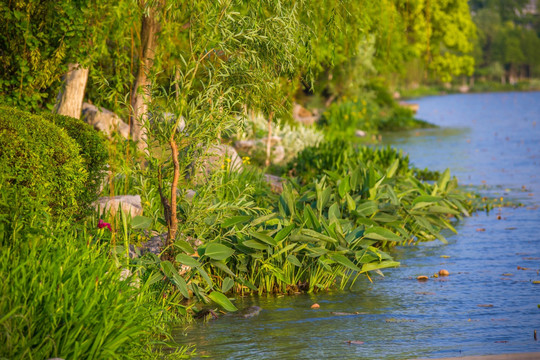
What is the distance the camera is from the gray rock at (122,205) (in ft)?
25.6

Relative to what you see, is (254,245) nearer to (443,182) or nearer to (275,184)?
(275,184)

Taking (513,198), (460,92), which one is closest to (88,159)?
(513,198)

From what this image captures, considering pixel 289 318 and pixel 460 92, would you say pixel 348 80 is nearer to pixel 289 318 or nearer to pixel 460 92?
pixel 289 318

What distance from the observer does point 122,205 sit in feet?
25.9

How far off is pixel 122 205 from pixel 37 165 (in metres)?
2.05

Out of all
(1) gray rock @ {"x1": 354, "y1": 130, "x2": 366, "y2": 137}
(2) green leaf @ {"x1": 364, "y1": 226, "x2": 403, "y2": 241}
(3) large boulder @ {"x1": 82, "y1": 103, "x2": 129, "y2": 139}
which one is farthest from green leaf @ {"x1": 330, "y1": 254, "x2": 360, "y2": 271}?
(1) gray rock @ {"x1": 354, "y1": 130, "x2": 366, "y2": 137}

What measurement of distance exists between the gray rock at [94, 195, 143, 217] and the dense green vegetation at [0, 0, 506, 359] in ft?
0.51

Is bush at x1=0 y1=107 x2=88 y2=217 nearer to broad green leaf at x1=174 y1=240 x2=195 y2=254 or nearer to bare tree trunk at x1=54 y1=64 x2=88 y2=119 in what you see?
broad green leaf at x1=174 y1=240 x2=195 y2=254

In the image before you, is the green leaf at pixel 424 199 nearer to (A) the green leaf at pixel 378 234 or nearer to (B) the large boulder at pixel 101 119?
(A) the green leaf at pixel 378 234

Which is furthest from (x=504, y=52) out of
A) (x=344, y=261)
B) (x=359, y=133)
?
(x=344, y=261)

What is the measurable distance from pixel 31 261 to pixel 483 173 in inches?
587

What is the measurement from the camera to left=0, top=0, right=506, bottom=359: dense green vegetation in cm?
471

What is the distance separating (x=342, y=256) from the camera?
7.50 metres

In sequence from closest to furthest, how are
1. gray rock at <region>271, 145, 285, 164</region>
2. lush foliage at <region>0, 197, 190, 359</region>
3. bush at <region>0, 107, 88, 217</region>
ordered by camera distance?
1. lush foliage at <region>0, 197, 190, 359</region>
2. bush at <region>0, 107, 88, 217</region>
3. gray rock at <region>271, 145, 285, 164</region>
